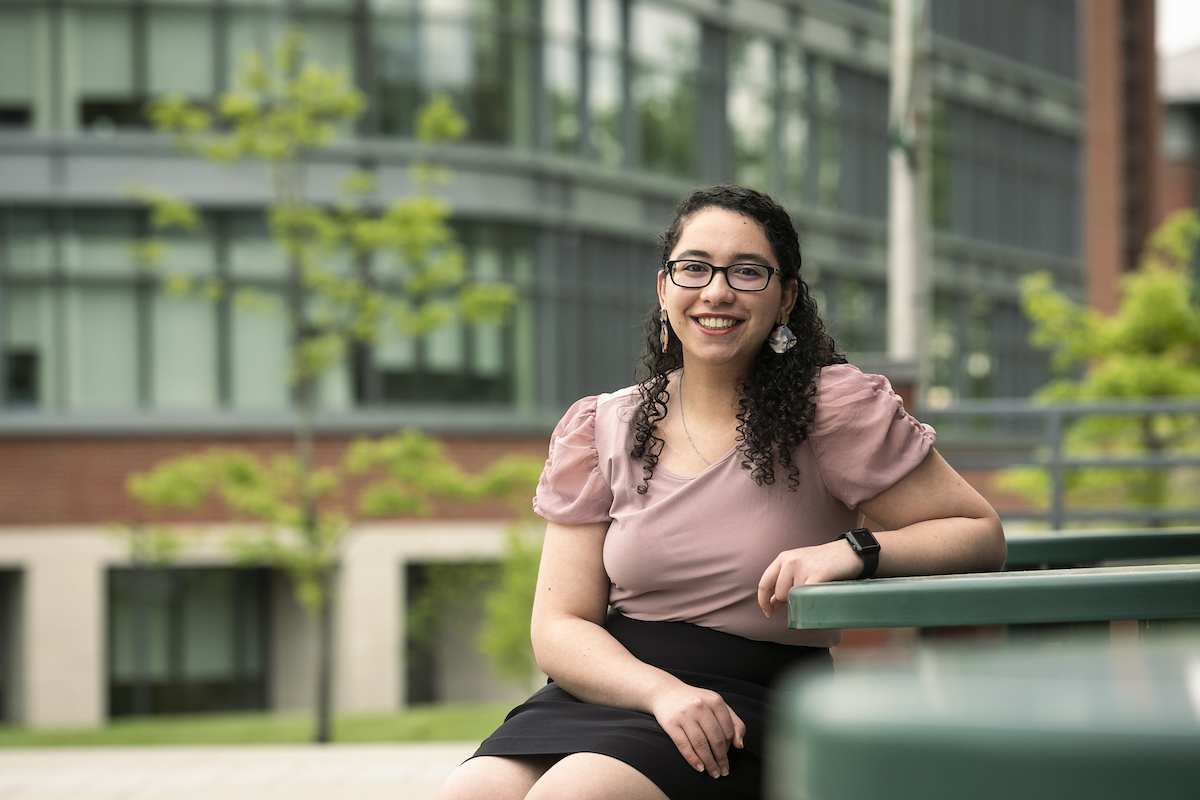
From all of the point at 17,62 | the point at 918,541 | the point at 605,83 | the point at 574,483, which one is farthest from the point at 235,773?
the point at 605,83

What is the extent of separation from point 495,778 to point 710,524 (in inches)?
22.3

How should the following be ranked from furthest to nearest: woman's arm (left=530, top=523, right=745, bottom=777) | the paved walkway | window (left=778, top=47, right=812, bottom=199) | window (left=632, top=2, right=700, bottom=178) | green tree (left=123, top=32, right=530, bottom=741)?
window (left=778, top=47, right=812, bottom=199) < window (left=632, top=2, right=700, bottom=178) < green tree (left=123, top=32, right=530, bottom=741) < the paved walkway < woman's arm (left=530, top=523, right=745, bottom=777)

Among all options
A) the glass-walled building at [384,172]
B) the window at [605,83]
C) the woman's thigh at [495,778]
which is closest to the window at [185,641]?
the glass-walled building at [384,172]

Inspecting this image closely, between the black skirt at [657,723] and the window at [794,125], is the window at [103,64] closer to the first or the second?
the window at [794,125]

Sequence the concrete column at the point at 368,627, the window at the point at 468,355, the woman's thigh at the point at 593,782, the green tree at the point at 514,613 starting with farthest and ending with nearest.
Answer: the window at the point at 468,355, the concrete column at the point at 368,627, the green tree at the point at 514,613, the woman's thigh at the point at 593,782

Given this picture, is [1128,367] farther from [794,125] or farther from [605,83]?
[794,125]

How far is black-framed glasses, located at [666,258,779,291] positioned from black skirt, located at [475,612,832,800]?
0.62 m

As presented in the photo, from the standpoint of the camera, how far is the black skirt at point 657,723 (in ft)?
7.02

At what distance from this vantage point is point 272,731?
46.8 ft

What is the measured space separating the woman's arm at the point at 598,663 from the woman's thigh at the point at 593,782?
0.31 ft

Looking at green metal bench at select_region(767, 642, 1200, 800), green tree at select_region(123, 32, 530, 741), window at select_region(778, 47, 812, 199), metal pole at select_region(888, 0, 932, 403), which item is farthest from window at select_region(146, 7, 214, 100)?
green metal bench at select_region(767, 642, 1200, 800)

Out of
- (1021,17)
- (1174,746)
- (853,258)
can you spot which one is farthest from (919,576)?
(1021,17)

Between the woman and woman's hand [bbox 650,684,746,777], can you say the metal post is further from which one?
woman's hand [bbox 650,684,746,777]

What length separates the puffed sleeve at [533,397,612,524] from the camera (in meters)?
2.52
